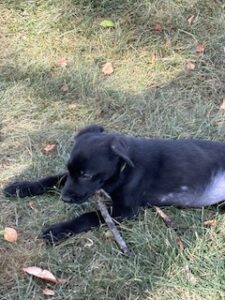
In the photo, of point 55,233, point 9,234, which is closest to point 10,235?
point 9,234

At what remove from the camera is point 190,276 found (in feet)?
11.5

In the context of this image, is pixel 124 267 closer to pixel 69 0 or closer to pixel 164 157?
pixel 164 157

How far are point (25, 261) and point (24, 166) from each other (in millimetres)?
1099

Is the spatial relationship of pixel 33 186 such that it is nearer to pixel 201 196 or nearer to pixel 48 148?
pixel 48 148

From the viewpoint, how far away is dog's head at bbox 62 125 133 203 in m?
3.72

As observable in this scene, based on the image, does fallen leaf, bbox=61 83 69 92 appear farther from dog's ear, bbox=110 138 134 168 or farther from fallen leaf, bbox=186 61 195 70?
dog's ear, bbox=110 138 134 168

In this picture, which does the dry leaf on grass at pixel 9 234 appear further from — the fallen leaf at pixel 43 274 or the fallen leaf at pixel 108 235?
the fallen leaf at pixel 108 235

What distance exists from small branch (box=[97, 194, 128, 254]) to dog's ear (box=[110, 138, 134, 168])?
34 centimetres

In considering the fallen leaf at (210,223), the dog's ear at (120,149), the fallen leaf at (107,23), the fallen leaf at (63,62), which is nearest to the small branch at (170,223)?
the fallen leaf at (210,223)

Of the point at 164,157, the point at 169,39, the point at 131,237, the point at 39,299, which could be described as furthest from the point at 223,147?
the point at 169,39

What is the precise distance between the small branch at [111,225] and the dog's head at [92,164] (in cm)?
15

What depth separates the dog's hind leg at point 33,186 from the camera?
4.22 m

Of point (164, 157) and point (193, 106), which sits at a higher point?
point (164, 157)

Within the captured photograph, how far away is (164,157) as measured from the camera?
161 inches
